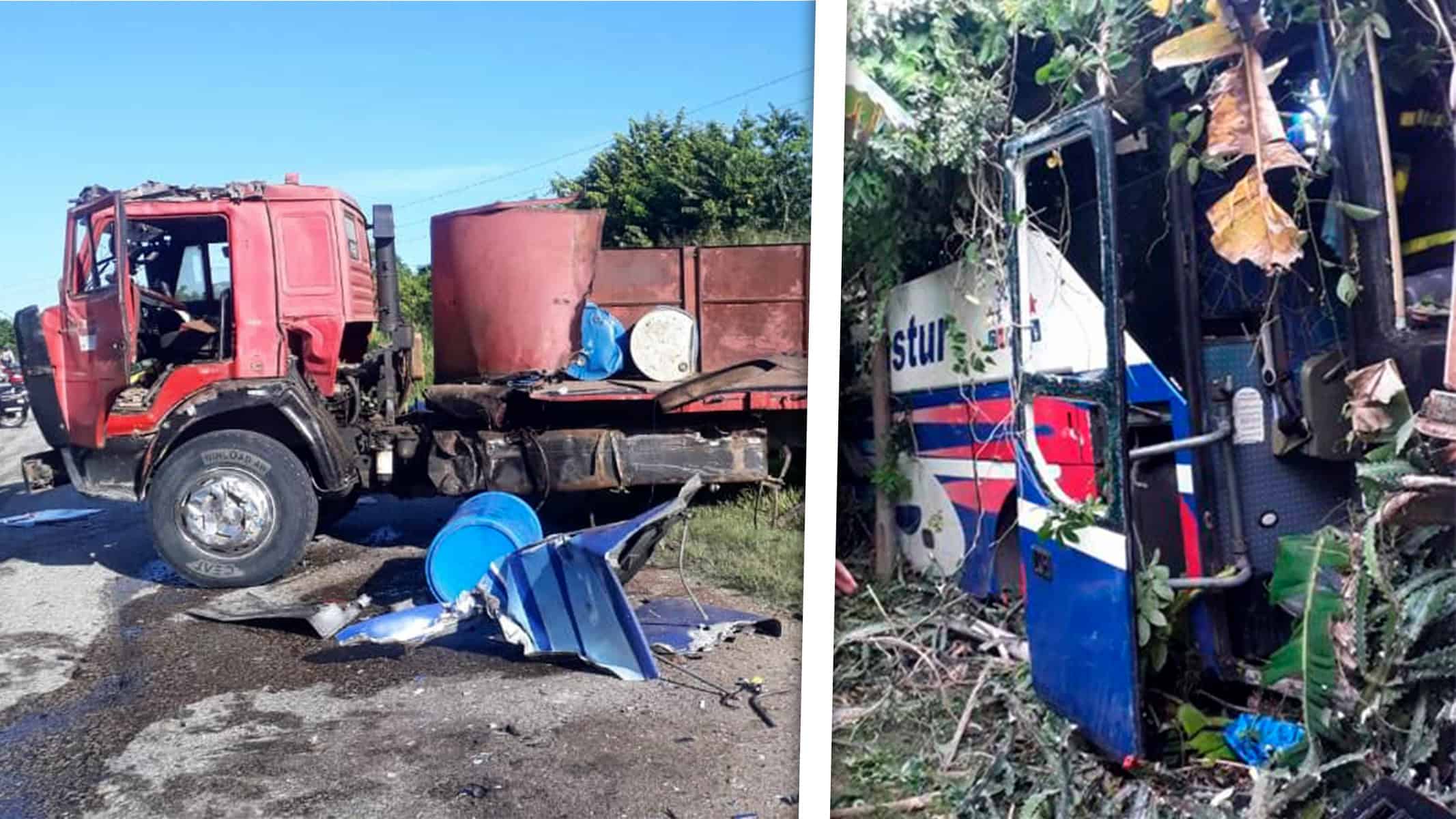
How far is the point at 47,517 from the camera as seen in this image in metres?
7.18

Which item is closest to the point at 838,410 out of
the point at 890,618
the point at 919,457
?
the point at 919,457

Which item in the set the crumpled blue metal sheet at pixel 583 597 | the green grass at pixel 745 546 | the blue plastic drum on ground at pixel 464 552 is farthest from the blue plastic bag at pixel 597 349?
the crumpled blue metal sheet at pixel 583 597

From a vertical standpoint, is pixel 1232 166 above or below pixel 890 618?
above

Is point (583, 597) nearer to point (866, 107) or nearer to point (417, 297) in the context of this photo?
point (866, 107)

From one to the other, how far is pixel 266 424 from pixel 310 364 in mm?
341

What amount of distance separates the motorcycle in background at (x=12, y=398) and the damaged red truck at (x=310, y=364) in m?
4.19

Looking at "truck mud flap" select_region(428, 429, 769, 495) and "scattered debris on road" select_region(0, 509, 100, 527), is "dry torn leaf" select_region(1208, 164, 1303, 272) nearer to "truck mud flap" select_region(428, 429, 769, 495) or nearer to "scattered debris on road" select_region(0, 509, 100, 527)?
"truck mud flap" select_region(428, 429, 769, 495)

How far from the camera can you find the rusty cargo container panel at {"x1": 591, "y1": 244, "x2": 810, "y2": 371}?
473cm

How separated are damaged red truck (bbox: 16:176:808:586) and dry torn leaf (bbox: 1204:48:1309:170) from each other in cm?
307

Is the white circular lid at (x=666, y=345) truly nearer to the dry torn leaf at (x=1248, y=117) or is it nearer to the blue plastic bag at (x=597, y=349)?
the blue plastic bag at (x=597, y=349)

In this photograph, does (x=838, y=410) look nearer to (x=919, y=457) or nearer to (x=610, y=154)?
(x=919, y=457)

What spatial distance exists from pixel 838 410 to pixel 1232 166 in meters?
0.70

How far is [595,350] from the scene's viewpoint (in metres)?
5.13

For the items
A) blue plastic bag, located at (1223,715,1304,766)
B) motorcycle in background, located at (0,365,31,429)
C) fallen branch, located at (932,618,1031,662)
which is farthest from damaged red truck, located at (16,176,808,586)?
motorcycle in background, located at (0,365,31,429)
